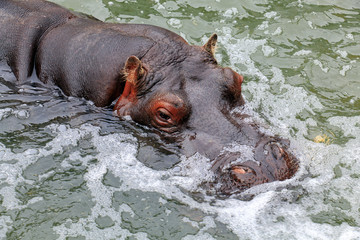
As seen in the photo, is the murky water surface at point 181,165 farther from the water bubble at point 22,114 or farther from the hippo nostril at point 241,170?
the hippo nostril at point 241,170

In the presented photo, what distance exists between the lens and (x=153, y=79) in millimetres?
5699

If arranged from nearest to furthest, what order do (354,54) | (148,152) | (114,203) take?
(114,203) → (148,152) → (354,54)

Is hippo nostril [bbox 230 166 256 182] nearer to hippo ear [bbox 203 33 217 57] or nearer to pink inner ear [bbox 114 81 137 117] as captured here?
pink inner ear [bbox 114 81 137 117]

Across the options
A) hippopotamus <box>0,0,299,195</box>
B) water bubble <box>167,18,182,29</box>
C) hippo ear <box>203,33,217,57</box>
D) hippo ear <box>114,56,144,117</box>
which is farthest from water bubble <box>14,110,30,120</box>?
water bubble <box>167,18,182,29</box>

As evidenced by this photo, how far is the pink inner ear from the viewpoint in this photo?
5.77 m

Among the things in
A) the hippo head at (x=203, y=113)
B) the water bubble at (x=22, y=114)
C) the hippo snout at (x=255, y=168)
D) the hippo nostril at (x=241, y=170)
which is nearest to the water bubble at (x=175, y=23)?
the hippo head at (x=203, y=113)

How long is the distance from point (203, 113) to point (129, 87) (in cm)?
93

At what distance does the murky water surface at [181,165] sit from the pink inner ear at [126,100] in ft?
0.43

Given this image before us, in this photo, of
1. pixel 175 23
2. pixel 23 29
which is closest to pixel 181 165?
pixel 23 29

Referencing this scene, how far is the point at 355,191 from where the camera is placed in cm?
539

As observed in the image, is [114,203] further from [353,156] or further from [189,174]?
[353,156]

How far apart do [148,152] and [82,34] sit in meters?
1.60

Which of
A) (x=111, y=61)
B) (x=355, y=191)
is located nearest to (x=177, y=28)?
(x=111, y=61)

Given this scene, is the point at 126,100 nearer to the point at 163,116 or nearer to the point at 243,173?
the point at 163,116
